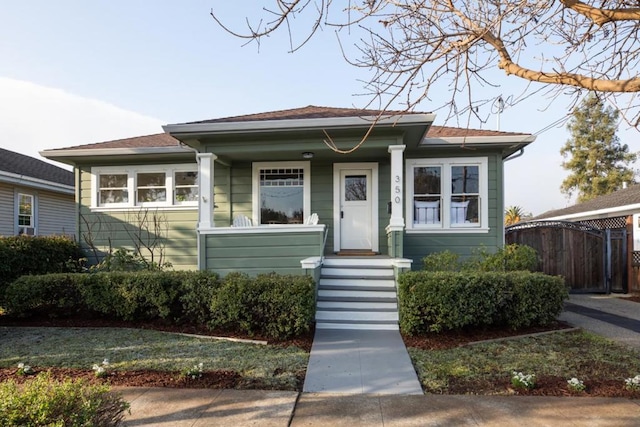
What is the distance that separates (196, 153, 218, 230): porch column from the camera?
7516 mm

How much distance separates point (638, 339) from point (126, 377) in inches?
276

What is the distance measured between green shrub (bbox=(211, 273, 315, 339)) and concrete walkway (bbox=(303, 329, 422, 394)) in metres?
0.48

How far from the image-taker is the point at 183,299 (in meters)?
5.84

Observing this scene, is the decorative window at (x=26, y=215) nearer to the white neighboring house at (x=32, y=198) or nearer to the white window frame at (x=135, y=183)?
the white neighboring house at (x=32, y=198)

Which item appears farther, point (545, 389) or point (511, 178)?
Result: point (511, 178)

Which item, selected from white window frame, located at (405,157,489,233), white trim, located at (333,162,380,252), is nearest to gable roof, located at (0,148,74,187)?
white trim, located at (333,162,380,252)

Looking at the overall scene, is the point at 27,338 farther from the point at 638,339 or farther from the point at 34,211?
the point at 34,211

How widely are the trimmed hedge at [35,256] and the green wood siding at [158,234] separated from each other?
0.58 meters

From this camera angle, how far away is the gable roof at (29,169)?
1267 cm

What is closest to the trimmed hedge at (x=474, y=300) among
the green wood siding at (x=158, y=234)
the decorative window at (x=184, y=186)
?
the green wood siding at (x=158, y=234)

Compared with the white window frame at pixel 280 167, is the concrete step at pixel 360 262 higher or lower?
lower

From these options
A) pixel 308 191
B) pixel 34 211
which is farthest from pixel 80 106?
pixel 308 191

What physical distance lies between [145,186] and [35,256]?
2.92 m

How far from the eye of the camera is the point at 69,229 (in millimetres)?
15609
